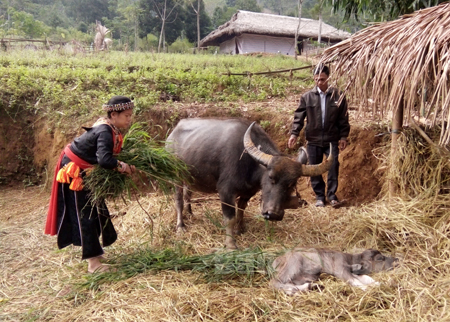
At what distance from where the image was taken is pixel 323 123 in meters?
5.22

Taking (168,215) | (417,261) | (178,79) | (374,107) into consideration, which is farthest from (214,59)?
(417,261)

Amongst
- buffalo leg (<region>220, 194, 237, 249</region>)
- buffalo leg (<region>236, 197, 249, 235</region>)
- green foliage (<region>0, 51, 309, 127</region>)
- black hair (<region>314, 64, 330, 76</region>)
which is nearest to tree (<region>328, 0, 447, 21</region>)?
black hair (<region>314, 64, 330, 76</region>)

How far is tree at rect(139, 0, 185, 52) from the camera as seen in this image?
955 inches

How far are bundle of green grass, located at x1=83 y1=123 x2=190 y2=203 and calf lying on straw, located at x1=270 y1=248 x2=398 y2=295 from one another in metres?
1.45

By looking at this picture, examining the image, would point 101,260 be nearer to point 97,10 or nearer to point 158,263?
point 158,263

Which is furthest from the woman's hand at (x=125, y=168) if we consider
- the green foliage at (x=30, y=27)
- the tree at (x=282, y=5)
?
the tree at (x=282, y=5)

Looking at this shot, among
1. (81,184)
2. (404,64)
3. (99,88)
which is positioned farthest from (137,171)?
(99,88)

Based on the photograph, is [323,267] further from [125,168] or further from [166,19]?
[166,19]

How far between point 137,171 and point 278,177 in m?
1.49

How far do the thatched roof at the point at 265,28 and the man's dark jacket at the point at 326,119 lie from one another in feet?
55.4

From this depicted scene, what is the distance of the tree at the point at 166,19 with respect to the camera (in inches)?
955

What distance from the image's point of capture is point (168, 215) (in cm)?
547

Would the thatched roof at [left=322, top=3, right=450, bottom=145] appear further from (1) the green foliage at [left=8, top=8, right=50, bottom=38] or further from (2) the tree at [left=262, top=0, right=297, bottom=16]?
(2) the tree at [left=262, top=0, right=297, bottom=16]

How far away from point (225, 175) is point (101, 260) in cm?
165
